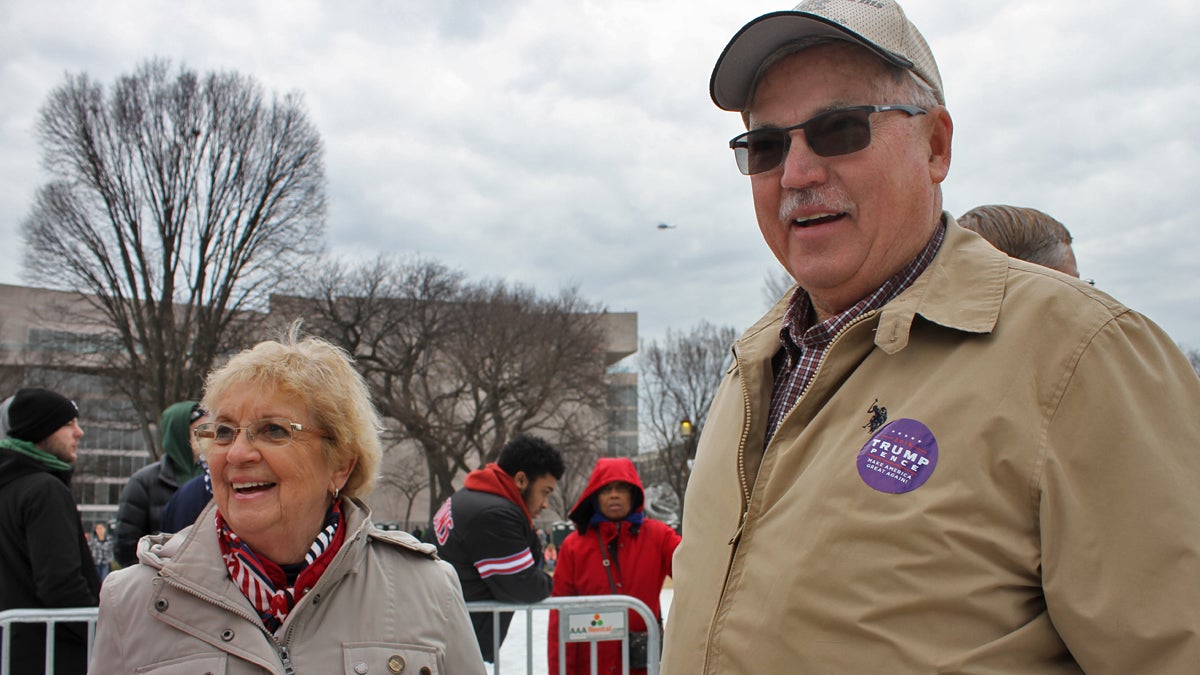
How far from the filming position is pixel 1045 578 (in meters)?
1.30

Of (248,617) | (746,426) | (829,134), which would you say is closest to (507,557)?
(248,617)

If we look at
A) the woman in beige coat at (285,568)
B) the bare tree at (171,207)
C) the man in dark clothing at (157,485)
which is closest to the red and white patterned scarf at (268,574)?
the woman in beige coat at (285,568)

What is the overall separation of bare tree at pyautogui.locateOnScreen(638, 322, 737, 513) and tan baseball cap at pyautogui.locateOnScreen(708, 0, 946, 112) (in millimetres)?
42789

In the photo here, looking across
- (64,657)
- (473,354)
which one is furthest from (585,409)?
(64,657)

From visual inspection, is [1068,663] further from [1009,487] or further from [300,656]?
[300,656]

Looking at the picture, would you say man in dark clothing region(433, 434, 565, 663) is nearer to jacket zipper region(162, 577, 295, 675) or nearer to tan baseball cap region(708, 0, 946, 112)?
jacket zipper region(162, 577, 295, 675)

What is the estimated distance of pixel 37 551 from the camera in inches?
172

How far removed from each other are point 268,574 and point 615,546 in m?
3.36

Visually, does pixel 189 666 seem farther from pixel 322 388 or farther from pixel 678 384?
pixel 678 384

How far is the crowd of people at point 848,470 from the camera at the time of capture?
4.19ft

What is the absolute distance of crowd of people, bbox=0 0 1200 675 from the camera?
128 cm

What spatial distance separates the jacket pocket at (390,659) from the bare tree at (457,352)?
3460 centimetres

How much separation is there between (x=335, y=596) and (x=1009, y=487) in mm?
1949

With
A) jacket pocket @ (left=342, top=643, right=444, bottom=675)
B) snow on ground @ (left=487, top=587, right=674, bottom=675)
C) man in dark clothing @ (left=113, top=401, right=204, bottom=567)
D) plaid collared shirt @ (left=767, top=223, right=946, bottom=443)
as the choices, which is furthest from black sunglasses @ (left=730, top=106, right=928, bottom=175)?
man in dark clothing @ (left=113, top=401, right=204, bottom=567)
